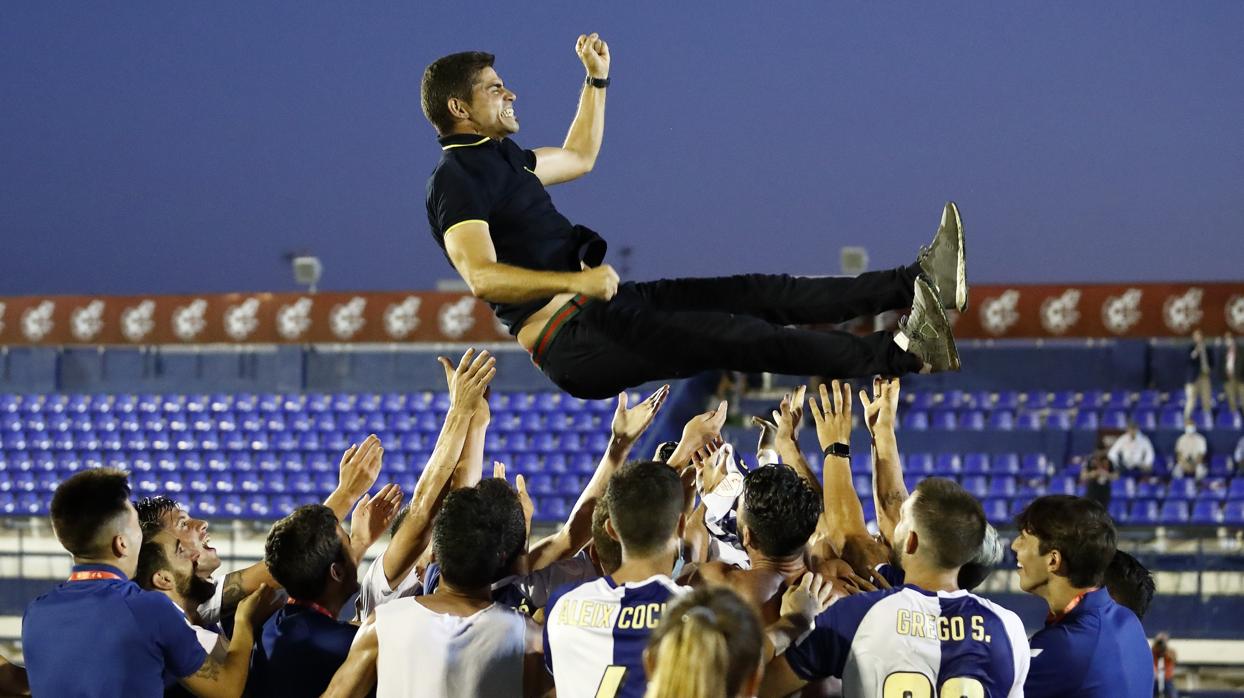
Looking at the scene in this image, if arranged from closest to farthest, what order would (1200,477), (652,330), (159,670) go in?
(159,670)
(652,330)
(1200,477)

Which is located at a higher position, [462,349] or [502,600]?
[462,349]

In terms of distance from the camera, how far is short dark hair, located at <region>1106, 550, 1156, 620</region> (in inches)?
162

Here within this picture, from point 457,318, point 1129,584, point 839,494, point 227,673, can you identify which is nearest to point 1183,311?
point 457,318

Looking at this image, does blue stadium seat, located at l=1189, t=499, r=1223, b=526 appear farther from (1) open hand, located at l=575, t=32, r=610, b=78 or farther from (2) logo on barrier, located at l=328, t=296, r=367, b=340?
(2) logo on barrier, located at l=328, t=296, r=367, b=340

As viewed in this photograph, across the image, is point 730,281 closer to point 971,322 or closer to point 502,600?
point 502,600

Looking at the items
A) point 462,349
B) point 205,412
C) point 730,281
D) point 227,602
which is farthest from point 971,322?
point 227,602

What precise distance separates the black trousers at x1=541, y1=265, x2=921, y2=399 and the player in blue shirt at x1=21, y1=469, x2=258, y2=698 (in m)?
1.58

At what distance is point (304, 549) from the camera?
11.6 ft

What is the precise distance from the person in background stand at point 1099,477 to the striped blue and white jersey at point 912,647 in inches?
429

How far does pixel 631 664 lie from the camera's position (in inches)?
126

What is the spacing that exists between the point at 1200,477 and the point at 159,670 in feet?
45.7

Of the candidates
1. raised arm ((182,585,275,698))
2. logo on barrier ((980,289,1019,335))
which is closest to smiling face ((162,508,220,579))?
raised arm ((182,585,275,698))

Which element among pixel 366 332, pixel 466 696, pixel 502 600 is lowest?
→ pixel 466 696

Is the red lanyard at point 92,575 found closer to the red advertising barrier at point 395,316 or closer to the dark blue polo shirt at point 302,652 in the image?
the dark blue polo shirt at point 302,652
